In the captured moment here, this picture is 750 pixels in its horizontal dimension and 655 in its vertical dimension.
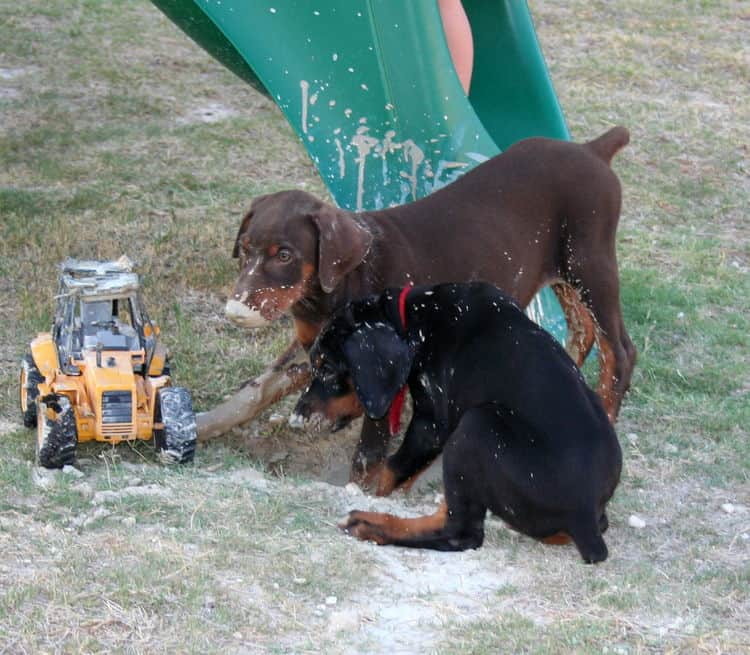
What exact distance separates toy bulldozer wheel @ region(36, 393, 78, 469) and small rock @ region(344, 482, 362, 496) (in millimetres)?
996

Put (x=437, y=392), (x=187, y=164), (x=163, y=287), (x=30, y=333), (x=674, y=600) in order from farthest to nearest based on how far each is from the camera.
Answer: (x=187, y=164)
(x=163, y=287)
(x=30, y=333)
(x=437, y=392)
(x=674, y=600)

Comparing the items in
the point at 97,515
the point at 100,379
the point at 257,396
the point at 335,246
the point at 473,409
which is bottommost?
the point at 257,396

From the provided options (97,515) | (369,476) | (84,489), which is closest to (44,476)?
(84,489)

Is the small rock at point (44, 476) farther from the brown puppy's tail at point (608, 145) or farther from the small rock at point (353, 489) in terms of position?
the brown puppy's tail at point (608, 145)

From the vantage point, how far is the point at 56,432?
4270 mm

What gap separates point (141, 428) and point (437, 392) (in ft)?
3.83

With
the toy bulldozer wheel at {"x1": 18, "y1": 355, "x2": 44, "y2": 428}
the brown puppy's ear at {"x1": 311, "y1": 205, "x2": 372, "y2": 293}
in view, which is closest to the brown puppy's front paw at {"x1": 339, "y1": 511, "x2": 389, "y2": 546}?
the brown puppy's ear at {"x1": 311, "y1": 205, "x2": 372, "y2": 293}

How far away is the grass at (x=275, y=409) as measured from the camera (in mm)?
3322

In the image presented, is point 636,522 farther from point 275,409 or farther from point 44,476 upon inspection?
point 44,476

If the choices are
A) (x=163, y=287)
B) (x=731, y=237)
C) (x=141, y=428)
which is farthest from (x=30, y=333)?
(x=731, y=237)

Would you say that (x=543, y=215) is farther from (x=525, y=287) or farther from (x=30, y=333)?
(x=30, y=333)

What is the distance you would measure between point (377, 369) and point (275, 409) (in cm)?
150

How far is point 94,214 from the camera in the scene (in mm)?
7465

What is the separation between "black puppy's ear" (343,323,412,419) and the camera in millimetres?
4125
